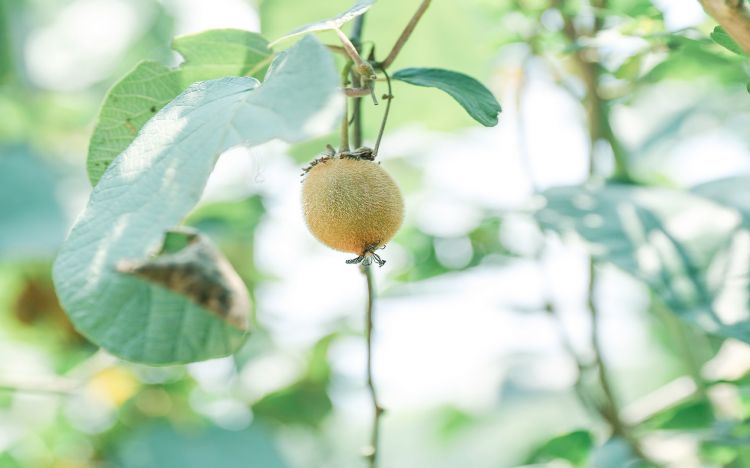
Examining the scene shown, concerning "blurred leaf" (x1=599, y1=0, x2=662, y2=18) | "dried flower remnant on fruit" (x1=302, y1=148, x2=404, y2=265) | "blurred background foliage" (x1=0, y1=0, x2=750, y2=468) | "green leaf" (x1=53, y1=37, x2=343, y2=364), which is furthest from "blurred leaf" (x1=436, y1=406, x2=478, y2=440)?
"green leaf" (x1=53, y1=37, x2=343, y2=364)

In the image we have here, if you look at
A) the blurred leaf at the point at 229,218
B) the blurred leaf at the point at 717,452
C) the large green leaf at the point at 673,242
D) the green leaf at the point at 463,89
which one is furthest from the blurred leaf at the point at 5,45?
the blurred leaf at the point at 717,452

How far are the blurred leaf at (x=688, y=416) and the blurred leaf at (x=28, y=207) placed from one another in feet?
4.32

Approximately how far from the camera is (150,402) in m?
1.90

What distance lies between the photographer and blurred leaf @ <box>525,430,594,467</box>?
1057 mm

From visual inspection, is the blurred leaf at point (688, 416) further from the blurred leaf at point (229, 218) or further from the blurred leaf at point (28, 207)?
the blurred leaf at point (28, 207)

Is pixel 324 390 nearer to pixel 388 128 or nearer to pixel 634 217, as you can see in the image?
pixel 388 128

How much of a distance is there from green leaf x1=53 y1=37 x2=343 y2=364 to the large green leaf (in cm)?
54

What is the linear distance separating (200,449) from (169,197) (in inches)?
55.2

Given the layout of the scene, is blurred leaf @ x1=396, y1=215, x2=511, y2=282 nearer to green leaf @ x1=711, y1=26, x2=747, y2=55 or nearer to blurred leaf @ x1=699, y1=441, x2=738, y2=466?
blurred leaf @ x1=699, y1=441, x2=738, y2=466

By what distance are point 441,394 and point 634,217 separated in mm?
1067

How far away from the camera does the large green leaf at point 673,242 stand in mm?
875

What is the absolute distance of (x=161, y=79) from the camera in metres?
0.75

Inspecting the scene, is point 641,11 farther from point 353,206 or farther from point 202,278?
point 202,278

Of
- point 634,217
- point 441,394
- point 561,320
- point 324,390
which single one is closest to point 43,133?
point 324,390
